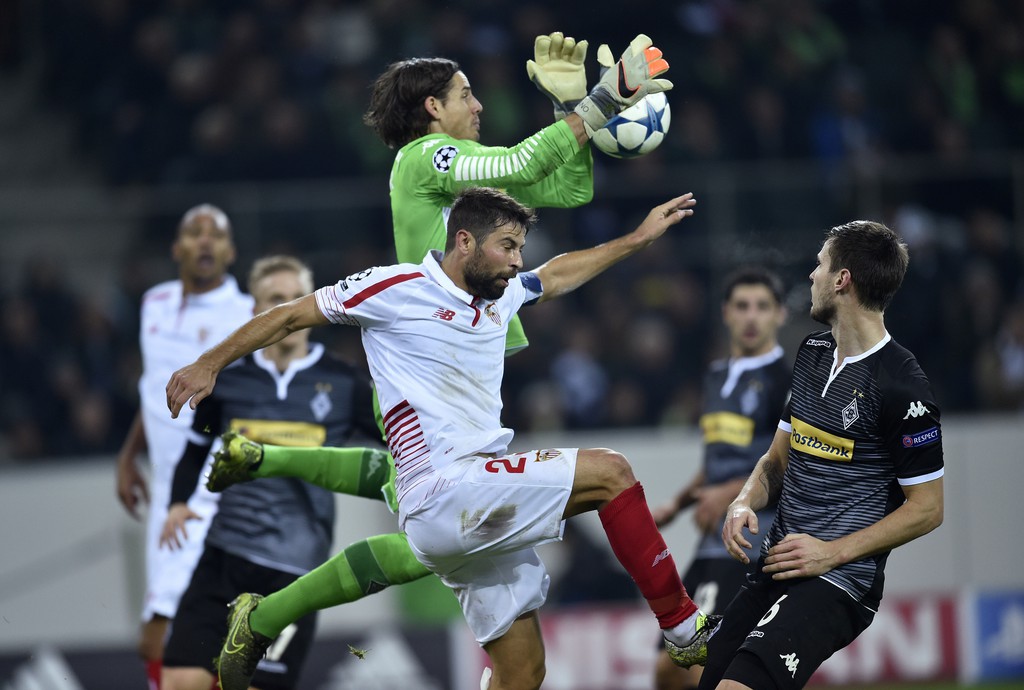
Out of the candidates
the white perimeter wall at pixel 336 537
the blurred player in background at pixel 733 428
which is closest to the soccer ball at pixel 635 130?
the blurred player in background at pixel 733 428

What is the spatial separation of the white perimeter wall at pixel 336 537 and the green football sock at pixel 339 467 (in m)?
5.25

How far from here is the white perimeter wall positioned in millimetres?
11102

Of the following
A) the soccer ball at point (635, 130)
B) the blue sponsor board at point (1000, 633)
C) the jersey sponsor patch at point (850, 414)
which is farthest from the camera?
the blue sponsor board at point (1000, 633)

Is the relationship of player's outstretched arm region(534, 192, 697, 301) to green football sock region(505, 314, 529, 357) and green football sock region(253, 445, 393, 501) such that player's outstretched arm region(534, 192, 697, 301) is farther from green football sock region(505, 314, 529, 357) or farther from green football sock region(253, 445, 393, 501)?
green football sock region(253, 445, 393, 501)

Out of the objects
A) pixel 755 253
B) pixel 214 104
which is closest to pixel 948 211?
pixel 755 253

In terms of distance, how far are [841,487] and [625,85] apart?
1.69 m

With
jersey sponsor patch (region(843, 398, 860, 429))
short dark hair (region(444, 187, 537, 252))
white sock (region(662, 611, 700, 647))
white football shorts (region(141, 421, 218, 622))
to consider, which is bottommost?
white football shorts (region(141, 421, 218, 622))

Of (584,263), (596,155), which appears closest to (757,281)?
(584,263)

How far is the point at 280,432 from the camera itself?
6512mm

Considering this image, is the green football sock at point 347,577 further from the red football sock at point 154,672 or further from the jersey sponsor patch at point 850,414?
the red football sock at point 154,672

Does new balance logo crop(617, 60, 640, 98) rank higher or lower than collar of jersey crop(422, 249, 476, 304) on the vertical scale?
higher

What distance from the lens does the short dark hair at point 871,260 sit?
4793mm

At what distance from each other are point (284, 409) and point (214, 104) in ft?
26.7

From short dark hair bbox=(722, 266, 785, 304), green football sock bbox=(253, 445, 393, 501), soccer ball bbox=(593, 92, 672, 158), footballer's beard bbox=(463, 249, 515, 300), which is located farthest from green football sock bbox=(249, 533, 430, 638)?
short dark hair bbox=(722, 266, 785, 304)
